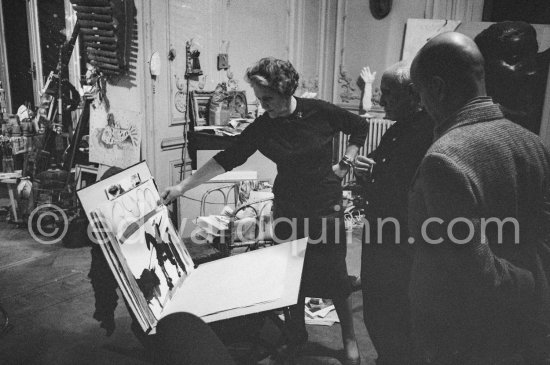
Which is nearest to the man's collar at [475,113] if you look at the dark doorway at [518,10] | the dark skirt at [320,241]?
the dark skirt at [320,241]

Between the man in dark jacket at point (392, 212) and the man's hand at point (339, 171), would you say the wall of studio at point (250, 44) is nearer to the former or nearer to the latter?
the man's hand at point (339, 171)

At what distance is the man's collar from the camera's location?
0.95m

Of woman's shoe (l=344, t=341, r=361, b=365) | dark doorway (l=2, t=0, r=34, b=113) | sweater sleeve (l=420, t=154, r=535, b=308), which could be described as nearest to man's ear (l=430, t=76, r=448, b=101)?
sweater sleeve (l=420, t=154, r=535, b=308)

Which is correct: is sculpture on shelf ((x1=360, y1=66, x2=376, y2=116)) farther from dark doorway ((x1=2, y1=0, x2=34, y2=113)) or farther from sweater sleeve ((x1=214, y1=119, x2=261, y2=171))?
dark doorway ((x1=2, y1=0, x2=34, y2=113))

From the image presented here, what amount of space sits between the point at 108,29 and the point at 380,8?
338 cm

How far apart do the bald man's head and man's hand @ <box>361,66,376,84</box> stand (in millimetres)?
4689

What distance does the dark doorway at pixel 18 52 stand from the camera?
6.40 meters

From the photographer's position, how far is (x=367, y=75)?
18.2 feet

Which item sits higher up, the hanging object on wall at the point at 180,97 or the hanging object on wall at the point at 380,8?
the hanging object on wall at the point at 380,8

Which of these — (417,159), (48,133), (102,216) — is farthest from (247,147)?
(48,133)

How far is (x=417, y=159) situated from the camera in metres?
1.55

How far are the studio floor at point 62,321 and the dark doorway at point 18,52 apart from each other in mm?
3654

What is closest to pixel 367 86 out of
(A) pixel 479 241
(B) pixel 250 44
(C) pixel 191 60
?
(B) pixel 250 44

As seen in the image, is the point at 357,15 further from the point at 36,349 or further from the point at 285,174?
the point at 36,349
